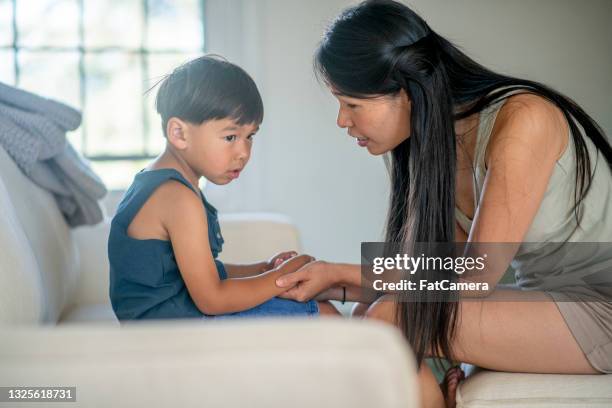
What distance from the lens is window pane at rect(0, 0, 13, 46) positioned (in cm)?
304

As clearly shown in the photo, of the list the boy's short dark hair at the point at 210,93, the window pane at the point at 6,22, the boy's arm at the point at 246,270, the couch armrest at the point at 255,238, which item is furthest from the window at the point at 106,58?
the boy's short dark hair at the point at 210,93

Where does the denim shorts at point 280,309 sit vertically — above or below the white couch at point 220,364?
below

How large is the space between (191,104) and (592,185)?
0.79 meters

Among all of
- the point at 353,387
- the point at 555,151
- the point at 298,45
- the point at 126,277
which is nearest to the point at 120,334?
the point at 353,387

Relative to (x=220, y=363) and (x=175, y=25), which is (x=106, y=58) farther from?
(x=220, y=363)

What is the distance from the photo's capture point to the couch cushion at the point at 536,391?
1310 millimetres

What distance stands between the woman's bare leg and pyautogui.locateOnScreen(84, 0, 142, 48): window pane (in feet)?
7.11

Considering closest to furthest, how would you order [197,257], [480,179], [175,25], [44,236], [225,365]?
[225,365]
[197,257]
[480,179]
[44,236]
[175,25]

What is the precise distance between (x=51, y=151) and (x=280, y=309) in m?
0.74

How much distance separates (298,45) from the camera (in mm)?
3148

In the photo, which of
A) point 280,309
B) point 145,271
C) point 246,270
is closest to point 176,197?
point 145,271

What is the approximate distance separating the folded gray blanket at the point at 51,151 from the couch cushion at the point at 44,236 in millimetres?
37

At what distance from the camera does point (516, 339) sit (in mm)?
1390

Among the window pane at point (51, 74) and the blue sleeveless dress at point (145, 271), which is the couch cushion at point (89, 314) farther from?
the window pane at point (51, 74)
